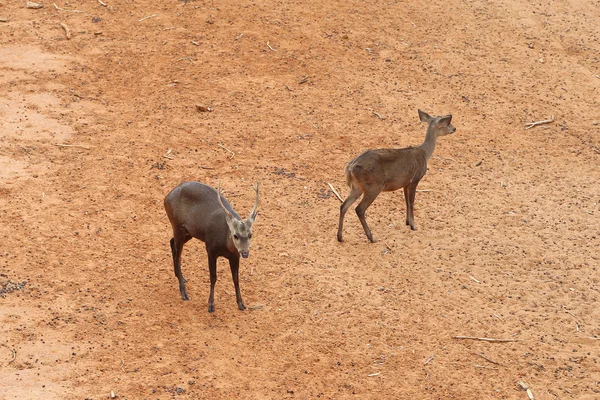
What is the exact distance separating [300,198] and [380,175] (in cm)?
165

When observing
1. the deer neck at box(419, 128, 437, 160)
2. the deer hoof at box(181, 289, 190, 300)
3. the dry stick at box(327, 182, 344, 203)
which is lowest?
the dry stick at box(327, 182, 344, 203)

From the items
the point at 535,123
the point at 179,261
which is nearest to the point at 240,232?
the point at 179,261

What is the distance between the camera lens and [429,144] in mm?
11945

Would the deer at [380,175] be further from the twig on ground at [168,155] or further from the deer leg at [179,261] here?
the twig on ground at [168,155]

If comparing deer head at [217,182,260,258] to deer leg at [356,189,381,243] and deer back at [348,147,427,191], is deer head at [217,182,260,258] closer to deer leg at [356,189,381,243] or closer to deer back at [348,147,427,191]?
deer back at [348,147,427,191]

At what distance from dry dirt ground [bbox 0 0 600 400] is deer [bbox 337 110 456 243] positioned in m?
0.46

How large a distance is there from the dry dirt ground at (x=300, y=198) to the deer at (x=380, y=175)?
46 cm

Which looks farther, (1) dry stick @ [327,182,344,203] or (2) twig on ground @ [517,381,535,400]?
(1) dry stick @ [327,182,344,203]

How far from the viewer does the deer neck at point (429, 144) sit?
11820 millimetres

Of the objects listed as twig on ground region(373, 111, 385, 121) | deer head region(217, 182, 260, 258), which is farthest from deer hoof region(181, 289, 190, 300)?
twig on ground region(373, 111, 385, 121)

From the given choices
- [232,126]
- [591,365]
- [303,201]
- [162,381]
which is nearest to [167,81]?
[232,126]

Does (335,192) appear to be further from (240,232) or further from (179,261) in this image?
(240,232)

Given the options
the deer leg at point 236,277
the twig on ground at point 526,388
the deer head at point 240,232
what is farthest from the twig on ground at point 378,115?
the twig on ground at point 526,388

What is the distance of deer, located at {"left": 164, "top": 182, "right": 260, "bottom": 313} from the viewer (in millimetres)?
8664
